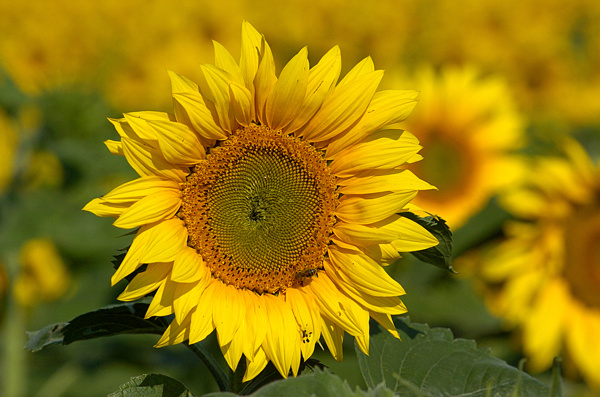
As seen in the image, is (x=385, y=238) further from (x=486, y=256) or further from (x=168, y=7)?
(x=168, y=7)

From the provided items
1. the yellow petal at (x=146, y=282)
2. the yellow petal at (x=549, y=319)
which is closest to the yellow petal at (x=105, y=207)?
the yellow petal at (x=146, y=282)

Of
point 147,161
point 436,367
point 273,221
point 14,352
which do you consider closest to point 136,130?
point 147,161

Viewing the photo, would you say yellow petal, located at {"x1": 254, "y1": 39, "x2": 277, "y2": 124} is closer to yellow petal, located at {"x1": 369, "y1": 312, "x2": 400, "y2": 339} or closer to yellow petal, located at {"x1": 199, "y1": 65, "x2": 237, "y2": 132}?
yellow petal, located at {"x1": 199, "y1": 65, "x2": 237, "y2": 132}

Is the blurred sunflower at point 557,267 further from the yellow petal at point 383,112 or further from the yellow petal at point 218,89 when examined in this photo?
the yellow petal at point 218,89

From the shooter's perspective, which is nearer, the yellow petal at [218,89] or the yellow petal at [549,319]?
the yellow petal at [218,89]

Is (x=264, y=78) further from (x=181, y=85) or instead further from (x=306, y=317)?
(x=306, y=317)

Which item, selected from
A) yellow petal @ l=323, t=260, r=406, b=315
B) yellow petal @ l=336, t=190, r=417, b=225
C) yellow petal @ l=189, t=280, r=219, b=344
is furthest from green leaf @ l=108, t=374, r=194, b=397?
yellow petal @ l=336, t=190, r=417, b=225
